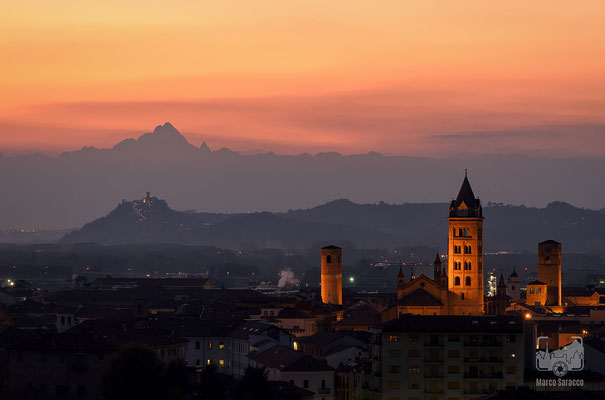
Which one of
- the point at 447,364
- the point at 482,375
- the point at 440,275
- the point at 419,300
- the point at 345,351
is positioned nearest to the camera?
the point at 482,375

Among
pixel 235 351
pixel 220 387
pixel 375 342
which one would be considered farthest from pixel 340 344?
pixel 220 387

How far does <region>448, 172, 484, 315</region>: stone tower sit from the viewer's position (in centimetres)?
11619

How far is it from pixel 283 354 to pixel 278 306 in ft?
156

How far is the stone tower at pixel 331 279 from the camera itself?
146625 millimetres

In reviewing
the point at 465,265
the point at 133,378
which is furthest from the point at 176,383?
the point at 465,265

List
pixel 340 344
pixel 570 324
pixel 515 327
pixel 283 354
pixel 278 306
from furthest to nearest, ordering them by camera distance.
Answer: pixel 278 306 → pixel 570 324 → pixel 340 344 → pixel 283 354 → pixel 515 327

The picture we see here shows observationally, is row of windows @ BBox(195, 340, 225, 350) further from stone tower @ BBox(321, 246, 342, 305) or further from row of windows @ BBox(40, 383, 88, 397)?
stone tower @ BBox(321, 246, 342, 305)

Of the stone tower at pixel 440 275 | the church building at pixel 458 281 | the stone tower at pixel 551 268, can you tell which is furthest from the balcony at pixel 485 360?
the stone tower at pixel 551 268

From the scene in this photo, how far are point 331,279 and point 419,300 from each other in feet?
113

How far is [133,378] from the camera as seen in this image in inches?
2579

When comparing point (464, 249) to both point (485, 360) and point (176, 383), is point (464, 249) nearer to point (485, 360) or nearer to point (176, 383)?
point (485, 360)

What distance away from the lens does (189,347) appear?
99.5 m

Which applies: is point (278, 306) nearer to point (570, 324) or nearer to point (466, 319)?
point (570, 324)

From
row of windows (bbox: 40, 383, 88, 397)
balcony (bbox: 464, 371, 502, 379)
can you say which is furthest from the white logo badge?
row of windows (bbox: 40, 383, 88, 397)
